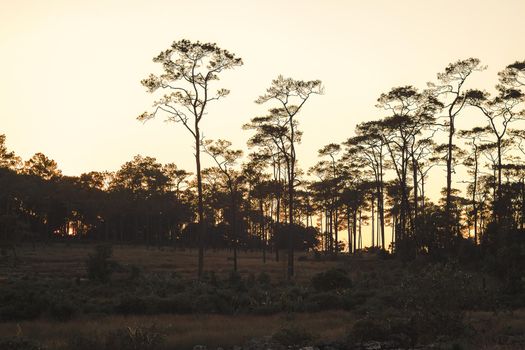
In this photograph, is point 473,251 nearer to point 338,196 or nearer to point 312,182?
point 338,196

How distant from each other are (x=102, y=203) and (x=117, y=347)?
282 ft

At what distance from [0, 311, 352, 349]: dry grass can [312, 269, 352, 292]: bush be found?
8431 mm

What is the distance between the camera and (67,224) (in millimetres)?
105812

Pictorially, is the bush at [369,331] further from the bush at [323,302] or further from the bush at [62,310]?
the bush at [62,310]

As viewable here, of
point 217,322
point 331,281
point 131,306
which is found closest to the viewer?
point 217,322

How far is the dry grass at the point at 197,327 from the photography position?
17.4 metres

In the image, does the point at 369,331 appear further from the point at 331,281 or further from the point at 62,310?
the point at 331,281

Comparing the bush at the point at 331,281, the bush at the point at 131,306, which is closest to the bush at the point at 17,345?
the bush at the point at 131,306

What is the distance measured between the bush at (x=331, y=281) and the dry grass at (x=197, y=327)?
8.43 metres

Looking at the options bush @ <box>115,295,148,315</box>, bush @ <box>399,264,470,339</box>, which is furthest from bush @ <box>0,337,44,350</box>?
bush @ <box>399,264,470,339</box>

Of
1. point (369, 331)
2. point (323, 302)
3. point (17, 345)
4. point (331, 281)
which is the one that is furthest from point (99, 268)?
point (369, 331)

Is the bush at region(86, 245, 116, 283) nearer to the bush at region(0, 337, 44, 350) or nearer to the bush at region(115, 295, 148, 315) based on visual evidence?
the bush at region(115, 295, 148, 315)

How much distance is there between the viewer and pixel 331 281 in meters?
32.4

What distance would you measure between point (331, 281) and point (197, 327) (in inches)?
563
